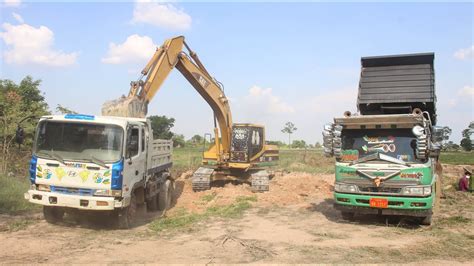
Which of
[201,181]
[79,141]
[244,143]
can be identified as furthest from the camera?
[244,143]

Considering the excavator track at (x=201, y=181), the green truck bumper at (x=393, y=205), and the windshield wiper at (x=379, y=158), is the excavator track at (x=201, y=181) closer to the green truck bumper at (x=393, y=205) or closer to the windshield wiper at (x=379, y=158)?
the green truck bumper at (x=393, y=205)

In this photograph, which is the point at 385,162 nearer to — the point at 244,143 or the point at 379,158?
the point at 379,158

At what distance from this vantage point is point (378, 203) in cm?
988

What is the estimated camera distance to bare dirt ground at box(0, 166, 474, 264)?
7348mm

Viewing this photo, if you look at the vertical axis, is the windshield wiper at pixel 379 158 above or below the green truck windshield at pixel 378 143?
below

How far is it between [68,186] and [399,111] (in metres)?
9.42

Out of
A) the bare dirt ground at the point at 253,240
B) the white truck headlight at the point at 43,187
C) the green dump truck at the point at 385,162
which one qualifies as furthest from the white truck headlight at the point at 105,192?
the green dump truck at the point at 385,162

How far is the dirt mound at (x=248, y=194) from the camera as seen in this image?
14055mm

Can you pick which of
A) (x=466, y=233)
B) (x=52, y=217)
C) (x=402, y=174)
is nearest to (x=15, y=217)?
(x=52, y=217)

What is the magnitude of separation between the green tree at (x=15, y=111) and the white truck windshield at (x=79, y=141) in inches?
74.2

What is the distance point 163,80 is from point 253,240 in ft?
21.0

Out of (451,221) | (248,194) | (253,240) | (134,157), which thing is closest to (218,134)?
(248,194)

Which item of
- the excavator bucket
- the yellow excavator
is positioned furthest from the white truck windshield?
the yellow excavator

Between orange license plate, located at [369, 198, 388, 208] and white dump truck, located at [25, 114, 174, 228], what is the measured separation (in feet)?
18.4
